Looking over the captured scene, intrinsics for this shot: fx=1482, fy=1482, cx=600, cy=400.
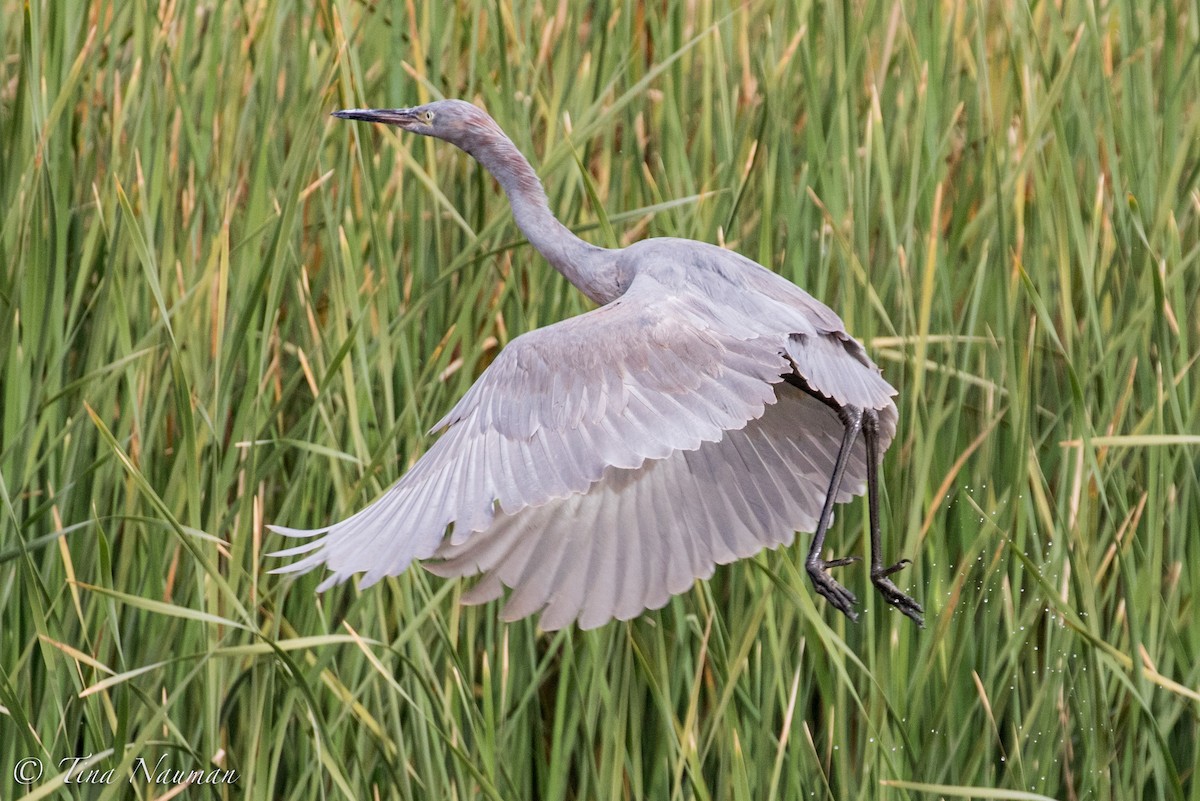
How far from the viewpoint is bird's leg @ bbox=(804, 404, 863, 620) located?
1929mm

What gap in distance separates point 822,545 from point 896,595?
14cm

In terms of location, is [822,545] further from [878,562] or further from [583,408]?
[583,408]

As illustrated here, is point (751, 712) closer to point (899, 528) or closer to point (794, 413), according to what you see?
point (899, 528)

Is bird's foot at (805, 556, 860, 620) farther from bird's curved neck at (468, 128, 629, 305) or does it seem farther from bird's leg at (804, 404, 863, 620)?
bird's curved neck at (468, 128, 629, 305)

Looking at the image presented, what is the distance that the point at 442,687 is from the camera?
2096 millimetres

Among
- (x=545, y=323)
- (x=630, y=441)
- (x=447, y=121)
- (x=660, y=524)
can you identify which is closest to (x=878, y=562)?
(x=660, y=524)

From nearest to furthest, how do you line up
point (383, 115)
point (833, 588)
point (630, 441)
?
point (630, 441) < point (833, 588) < point (383, 115)

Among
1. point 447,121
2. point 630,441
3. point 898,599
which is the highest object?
point 447,121

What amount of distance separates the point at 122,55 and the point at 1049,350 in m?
1.52

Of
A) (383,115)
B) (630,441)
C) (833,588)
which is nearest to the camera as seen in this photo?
(630,441)

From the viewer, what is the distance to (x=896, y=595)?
6.38 ft

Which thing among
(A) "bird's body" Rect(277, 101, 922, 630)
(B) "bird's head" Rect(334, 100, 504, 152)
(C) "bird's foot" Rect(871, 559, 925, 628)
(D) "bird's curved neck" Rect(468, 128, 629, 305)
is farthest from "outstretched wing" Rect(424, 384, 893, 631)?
(B) "bird's head" Rect(334, 100, 504, 152)

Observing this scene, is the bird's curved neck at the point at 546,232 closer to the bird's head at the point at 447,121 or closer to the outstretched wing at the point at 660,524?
the bird's head at the point at 447,121

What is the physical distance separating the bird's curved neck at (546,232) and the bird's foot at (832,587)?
48 centimetres
